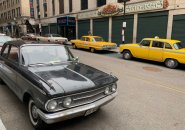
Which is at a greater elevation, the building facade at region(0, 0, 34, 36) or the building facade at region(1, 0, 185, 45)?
the building facade at region(0, 0, 34, 36)

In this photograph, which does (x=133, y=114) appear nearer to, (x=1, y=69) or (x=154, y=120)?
(x=154, y=120)

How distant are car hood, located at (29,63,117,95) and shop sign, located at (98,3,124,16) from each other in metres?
17.2

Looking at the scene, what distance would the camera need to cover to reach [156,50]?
11.0 metres

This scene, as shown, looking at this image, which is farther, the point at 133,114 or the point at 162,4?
the point at 162,4

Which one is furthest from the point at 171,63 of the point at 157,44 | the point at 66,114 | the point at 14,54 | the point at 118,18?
the point at 118,18

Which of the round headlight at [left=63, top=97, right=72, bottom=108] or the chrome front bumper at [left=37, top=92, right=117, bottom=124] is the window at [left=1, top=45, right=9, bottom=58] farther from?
the round headlight at [left=63, top=97, right=72, bottom=108]

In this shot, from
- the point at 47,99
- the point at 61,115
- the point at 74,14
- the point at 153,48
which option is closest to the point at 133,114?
the point at 61,115

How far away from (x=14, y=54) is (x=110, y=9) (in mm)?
18028

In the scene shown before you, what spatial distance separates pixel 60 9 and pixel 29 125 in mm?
29855

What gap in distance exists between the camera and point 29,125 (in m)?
3.66

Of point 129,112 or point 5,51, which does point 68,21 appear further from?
point 129,112

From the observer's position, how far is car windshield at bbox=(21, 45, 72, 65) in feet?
14.0

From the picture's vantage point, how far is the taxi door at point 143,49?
37.6 feet

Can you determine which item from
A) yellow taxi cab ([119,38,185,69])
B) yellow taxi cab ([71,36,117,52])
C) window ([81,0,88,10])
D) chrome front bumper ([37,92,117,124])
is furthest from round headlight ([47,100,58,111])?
Result: window ([81,0,88,10])
